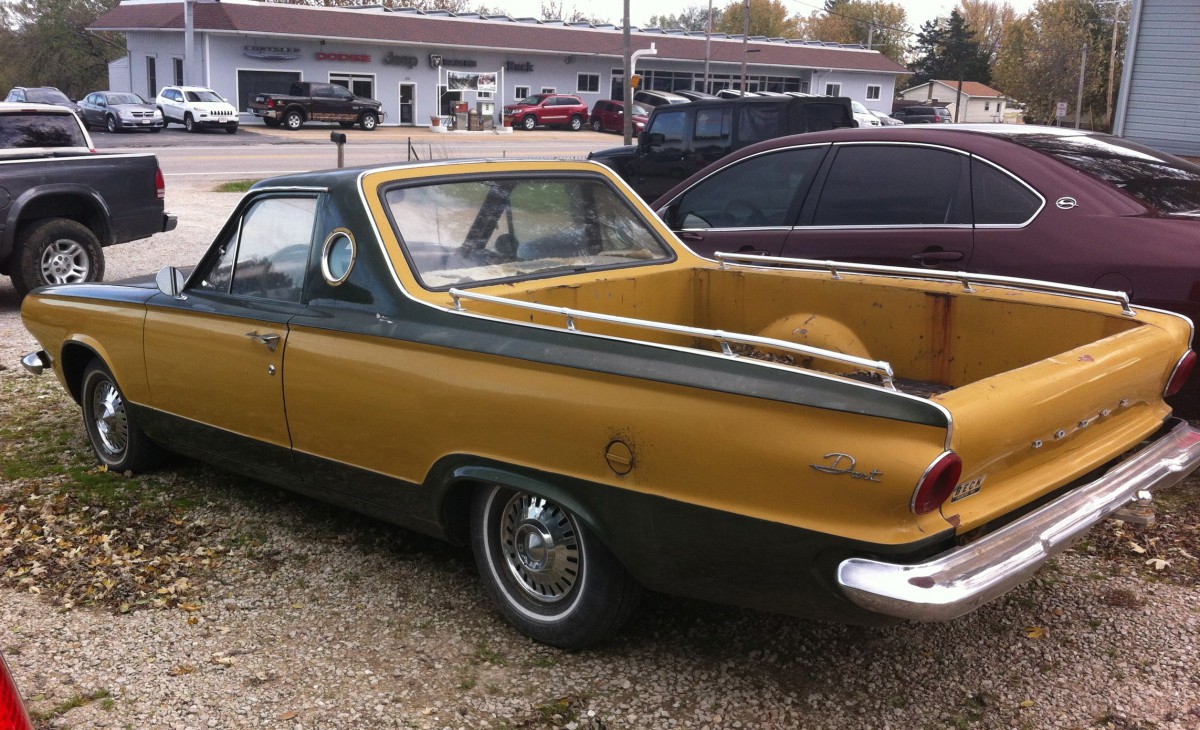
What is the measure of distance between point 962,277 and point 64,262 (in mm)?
8503

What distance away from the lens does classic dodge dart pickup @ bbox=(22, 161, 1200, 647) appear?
9.54 feet

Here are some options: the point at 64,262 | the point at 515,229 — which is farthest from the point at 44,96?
the point at 515,229

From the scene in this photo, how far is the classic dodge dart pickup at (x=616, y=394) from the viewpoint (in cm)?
291

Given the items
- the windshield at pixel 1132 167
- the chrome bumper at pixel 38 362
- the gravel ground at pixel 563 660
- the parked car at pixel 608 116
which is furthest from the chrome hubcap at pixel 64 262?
the parked car at pixel 608 116

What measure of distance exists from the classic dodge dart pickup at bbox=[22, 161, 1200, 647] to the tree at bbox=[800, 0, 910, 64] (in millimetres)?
94380

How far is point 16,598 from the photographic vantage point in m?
4.21

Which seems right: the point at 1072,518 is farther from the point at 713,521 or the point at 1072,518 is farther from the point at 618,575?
the point at 618,575

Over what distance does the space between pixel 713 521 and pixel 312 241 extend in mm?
2141

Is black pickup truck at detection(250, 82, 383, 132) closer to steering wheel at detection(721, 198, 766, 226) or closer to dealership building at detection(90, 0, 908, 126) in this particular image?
dealership building at detection(90, 0, 908, 126)

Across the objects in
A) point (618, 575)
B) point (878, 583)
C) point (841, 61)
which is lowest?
point (618, 575)

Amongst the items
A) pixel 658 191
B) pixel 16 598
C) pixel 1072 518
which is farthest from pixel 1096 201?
pixel 658 191

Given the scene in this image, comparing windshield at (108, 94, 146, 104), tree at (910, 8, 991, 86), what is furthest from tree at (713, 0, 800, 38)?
windshield at (108, 94, 146, 104)

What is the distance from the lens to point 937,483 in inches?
110

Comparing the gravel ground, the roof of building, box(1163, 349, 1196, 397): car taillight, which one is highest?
the roof of building
